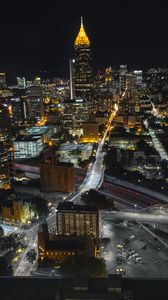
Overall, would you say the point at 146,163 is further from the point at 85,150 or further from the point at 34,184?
the point at 34,184

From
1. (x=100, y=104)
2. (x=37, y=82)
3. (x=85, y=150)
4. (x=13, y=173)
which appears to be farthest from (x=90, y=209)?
(x=37, y=82)

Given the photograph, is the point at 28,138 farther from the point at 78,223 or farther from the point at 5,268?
the point at 5,268

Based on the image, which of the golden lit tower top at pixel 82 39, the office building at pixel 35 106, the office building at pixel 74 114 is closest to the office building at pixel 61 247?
the office building at pixel 74 114

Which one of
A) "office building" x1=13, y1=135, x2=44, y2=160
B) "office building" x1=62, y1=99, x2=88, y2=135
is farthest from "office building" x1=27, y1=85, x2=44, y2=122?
"office building" x1=13, y1=135, x2=44, y2=160

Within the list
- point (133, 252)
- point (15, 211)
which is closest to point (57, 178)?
point (15, 211)

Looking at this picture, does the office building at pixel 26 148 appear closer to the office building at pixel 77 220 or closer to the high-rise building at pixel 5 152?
the high-rise building at pixel 5 152

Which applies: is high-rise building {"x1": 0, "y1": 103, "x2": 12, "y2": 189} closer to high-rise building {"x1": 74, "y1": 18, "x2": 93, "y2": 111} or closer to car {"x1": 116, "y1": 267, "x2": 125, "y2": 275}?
car {"x1": 116, "y1": 267, "x2": 125, "y2": 275}
